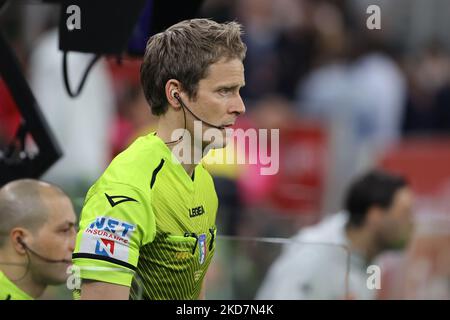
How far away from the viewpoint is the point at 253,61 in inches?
594

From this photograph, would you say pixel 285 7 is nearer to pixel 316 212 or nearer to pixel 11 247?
pixel 316 212

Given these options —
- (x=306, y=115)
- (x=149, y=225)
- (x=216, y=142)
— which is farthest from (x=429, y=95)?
(x=149, y=225)

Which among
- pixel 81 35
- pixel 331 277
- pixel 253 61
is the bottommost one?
pixel 331 277

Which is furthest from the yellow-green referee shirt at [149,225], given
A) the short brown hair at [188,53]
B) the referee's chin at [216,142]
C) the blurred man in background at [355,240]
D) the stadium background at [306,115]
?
the blurred man in background at [355,240]

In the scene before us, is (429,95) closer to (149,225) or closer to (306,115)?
(306,115)

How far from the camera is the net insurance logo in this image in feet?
13.0

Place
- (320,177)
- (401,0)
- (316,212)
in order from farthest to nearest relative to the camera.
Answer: (401,0)
(320,177)
(316,212)

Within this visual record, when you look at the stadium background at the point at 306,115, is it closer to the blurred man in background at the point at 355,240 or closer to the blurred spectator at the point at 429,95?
the blurred spectator at the point at 429,95

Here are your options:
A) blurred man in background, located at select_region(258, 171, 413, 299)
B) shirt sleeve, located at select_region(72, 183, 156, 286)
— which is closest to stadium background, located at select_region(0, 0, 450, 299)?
blurred man in background, located at select_region(258, 171, 413, 299)

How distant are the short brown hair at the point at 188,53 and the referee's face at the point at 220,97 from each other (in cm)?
2

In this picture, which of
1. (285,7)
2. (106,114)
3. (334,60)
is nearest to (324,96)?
(334,60)

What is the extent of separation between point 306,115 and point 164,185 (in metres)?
10.4

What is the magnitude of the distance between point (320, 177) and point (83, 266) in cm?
827

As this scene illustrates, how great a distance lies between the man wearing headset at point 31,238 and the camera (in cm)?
513
